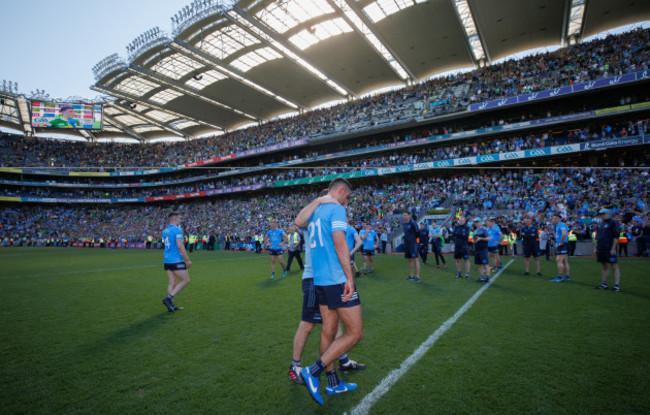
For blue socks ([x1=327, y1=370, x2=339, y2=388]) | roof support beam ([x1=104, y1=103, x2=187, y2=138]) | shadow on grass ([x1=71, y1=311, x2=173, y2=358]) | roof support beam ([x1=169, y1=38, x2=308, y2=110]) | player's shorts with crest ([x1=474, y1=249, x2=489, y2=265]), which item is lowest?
shadow on grass ([x1=71, y1=311, x2=173, y2=358])

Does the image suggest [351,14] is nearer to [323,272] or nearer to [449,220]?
[449,220]

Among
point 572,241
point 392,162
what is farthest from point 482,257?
point 392,162

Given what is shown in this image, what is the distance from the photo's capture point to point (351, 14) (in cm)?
2559

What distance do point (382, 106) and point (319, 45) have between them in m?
10.2

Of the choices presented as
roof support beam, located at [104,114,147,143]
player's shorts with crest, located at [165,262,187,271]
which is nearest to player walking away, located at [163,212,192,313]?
player's shorts with crest, located at [165,262,187,271]

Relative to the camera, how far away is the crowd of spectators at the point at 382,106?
2494cm

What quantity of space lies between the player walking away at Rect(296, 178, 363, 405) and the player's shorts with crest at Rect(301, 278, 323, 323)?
0.93 ft

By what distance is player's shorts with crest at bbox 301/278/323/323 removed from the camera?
10.7 ft

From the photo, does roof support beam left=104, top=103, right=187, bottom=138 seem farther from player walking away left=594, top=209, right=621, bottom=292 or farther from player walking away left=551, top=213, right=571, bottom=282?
player walking away left=594, top=209, right=621, bottom=292

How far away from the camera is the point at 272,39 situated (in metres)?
28.5

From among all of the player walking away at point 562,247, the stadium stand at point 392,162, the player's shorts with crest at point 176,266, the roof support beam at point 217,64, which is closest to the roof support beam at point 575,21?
the stadium stand at point 392,162

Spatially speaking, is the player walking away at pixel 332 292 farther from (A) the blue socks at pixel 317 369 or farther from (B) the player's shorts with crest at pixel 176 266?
(B) the player's shorts with crest at pixel 176 266

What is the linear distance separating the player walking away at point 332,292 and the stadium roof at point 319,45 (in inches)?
1006

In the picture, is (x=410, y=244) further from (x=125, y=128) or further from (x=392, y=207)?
(x=125, y=128)
